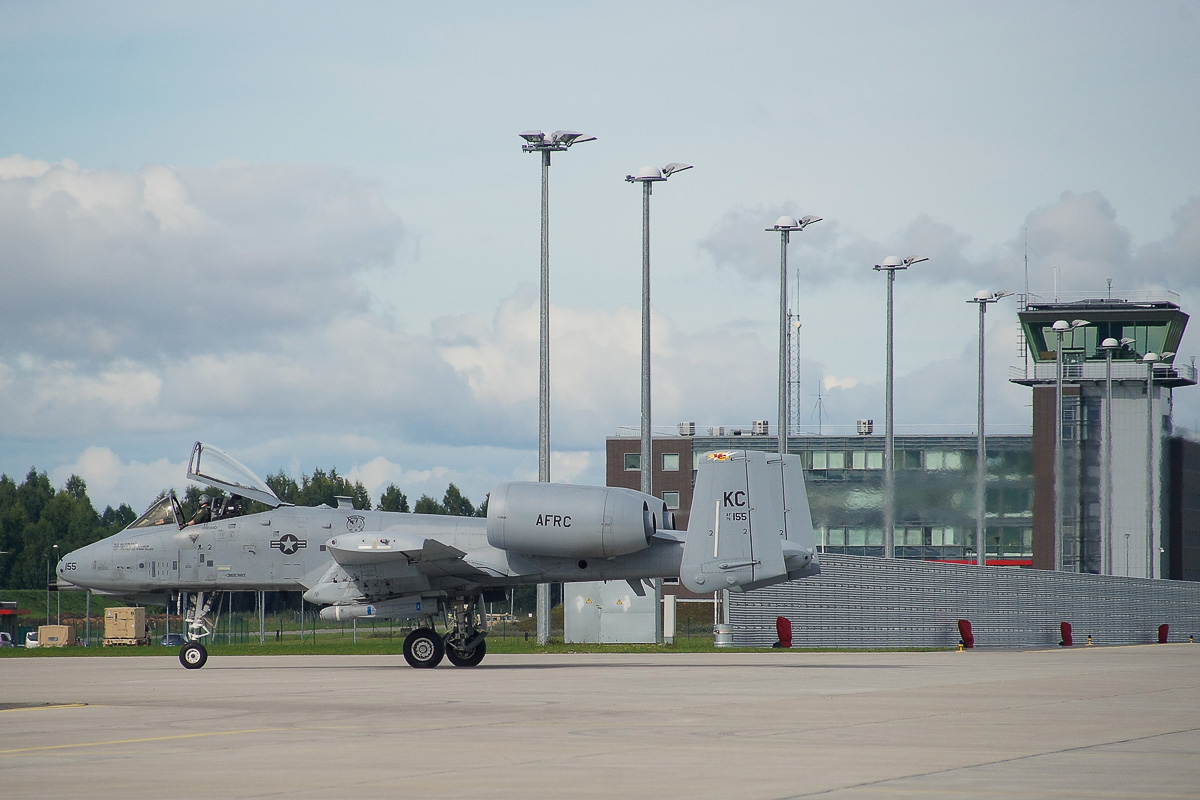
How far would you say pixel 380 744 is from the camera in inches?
433

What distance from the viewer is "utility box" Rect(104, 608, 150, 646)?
1954 inches

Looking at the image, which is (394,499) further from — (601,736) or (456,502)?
(601,736)

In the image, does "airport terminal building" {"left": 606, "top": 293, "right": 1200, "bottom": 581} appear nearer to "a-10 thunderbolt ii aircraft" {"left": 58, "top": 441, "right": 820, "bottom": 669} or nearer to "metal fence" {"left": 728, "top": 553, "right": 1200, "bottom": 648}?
"metal fence" {"left": 728, "top": 553, "right": 1200, "bottom": 648}

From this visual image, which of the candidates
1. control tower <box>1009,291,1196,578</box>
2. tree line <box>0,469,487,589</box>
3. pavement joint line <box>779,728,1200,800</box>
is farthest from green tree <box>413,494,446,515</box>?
pavement joint line <box>779,728,1200,800</box>

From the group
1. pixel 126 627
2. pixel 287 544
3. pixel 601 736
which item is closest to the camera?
pixel 601 736

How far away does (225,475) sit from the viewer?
82.2ft

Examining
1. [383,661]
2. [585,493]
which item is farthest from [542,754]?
[383,661]

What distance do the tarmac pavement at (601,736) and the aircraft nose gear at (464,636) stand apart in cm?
300

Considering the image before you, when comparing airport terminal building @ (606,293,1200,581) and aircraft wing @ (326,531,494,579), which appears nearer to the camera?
aircraft wing @ (326,531,494,579)

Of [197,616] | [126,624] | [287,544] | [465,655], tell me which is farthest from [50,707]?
[126,624]

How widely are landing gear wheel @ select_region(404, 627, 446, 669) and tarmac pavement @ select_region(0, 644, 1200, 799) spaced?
2744mm

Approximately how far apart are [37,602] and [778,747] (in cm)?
10021

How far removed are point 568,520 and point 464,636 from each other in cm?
356

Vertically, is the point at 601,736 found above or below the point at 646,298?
below
